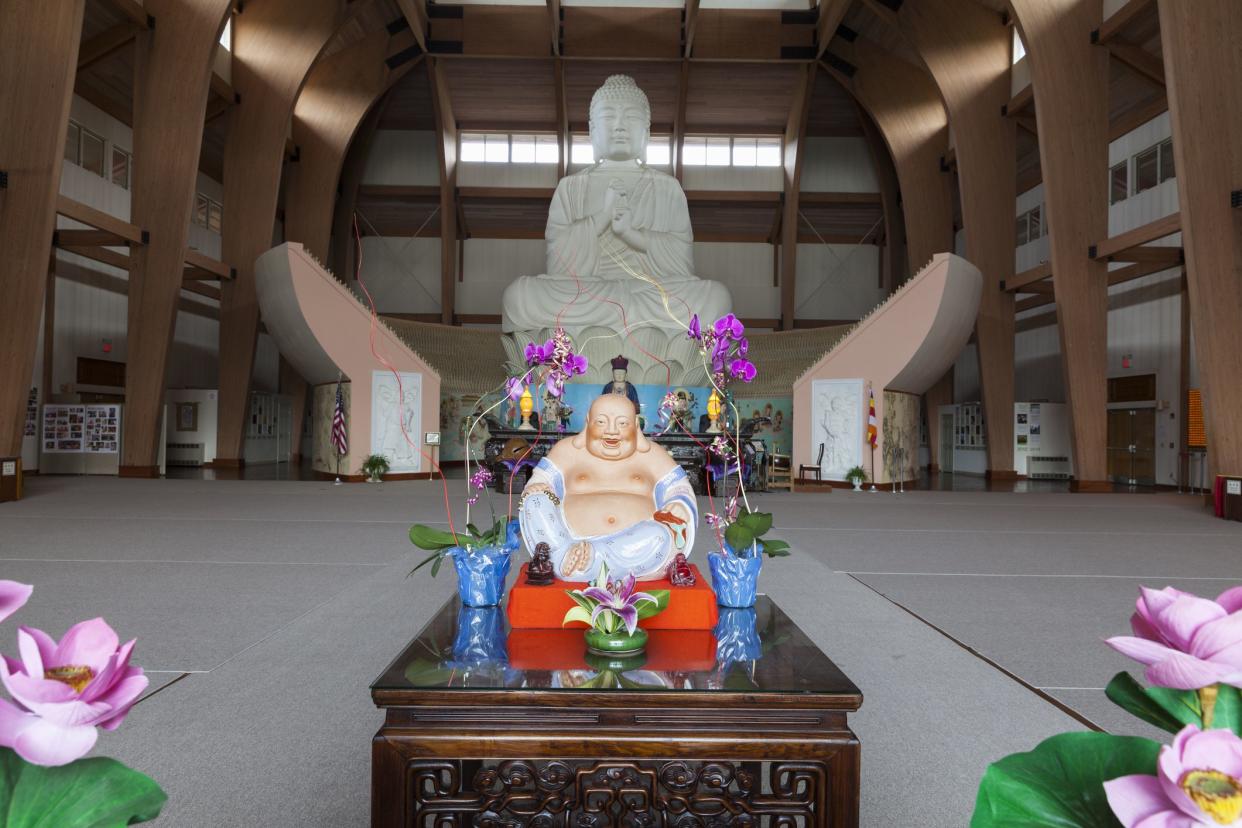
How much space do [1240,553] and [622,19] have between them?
50.0 ft

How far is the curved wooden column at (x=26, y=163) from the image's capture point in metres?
8.39

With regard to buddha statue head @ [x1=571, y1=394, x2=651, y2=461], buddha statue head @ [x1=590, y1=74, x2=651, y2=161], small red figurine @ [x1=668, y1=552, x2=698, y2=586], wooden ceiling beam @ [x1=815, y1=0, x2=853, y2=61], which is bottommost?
small red figurine @ [x1=668, y1=552, x2=698, y2=586]

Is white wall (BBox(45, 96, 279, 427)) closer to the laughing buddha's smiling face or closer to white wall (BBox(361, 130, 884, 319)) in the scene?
white wall (BBox(361, 130, 884, 319))

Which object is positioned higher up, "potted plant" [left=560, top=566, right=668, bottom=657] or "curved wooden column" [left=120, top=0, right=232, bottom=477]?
"curved wooden column" [left=120, top=0, right=232, bottom=477]

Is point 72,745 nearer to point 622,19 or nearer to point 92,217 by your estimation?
point 92,217

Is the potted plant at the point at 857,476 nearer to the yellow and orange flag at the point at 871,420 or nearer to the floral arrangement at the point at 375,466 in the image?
the yellow and orange flag at the point at 871,420

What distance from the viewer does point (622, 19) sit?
17.0 m

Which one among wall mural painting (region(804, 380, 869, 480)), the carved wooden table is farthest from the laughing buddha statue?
wall mural painting (region(804, 380, 869, 480))

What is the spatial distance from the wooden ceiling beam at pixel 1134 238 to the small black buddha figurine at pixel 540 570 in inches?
410

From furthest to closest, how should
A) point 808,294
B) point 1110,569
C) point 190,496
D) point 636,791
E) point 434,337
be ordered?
1. point 808,294
2. point 434,337
3. point 190,496
4. point 1110,569
5. point 636,791

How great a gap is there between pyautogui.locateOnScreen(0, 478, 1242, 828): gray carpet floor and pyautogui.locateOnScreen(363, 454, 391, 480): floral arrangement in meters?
4.35

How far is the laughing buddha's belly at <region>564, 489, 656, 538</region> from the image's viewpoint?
2355 millimetres

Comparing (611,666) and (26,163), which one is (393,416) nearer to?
(26,163)

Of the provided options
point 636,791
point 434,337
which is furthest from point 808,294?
point 636,791
